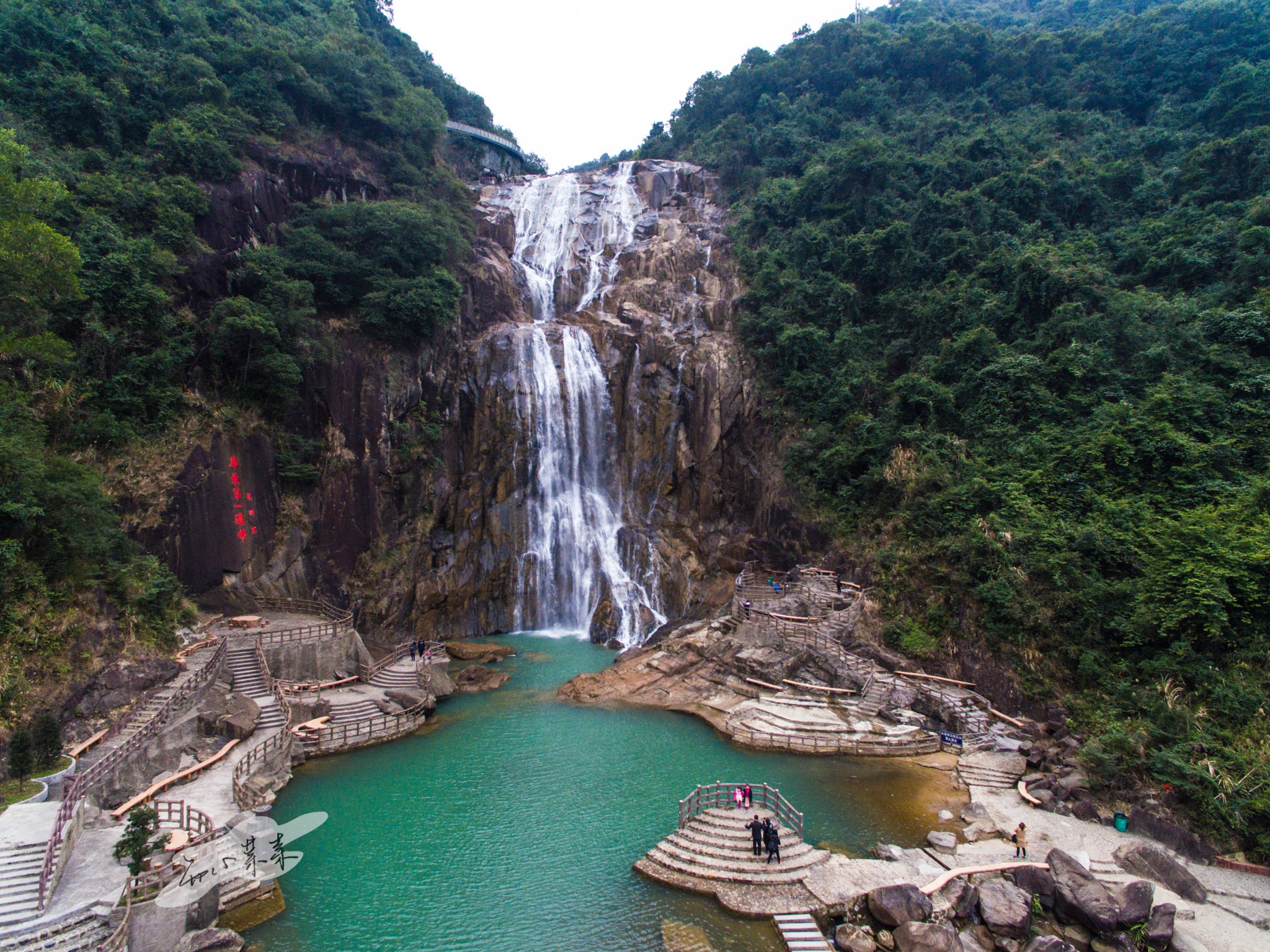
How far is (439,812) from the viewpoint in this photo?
1620 centimetres

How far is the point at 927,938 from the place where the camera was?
437 inches

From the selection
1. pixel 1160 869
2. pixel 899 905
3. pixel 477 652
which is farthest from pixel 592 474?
pixel 1160 869

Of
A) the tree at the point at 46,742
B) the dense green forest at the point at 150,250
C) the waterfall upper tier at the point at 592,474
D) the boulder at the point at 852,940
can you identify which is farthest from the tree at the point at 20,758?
the boulder at the point at 852,940

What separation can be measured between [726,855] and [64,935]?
37.7ft

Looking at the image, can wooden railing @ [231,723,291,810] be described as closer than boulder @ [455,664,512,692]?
Yes

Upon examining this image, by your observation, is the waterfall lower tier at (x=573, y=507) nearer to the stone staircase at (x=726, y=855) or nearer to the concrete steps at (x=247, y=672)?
the concrete steps at (x=247, y=672)

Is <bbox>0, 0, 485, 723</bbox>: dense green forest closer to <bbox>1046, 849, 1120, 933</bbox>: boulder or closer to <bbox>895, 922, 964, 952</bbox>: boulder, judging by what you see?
<bbox>895, 922, 964, 952</bbox>: boulder

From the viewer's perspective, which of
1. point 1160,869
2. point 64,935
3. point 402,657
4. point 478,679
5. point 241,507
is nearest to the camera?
point 64,935

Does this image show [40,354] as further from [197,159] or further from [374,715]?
[374,715]

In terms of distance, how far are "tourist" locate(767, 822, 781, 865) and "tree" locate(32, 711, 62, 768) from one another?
15674mm

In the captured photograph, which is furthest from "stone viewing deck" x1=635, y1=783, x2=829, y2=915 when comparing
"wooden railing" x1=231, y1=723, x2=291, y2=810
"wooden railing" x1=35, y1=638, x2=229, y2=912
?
"wooden railing" x1=35, y1=638, x2=229, y2=912

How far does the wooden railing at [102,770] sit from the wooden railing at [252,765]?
2.30 meters

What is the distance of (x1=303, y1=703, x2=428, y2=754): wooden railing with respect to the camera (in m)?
19.6

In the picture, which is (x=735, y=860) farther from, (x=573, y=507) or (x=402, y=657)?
(x=573, y=507)
